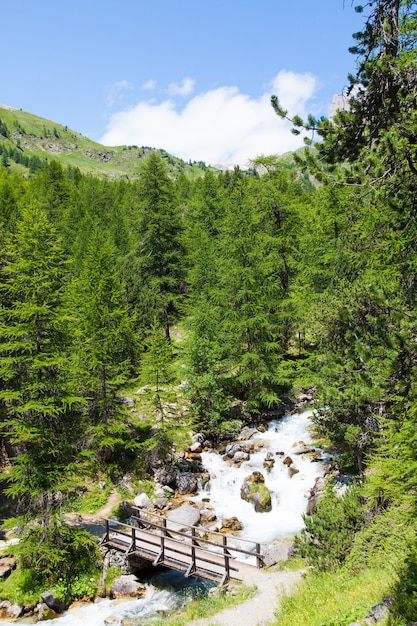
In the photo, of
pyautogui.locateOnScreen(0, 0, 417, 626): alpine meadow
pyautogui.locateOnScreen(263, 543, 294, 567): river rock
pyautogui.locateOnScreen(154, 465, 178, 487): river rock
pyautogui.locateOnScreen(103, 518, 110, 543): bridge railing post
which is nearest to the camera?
pyautogui.locateOnScreen(0, 0, 417, 626): alpine meadow

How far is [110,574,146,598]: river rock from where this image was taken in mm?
15188

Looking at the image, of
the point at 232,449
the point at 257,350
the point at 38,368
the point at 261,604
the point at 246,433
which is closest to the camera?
the point at 261,604

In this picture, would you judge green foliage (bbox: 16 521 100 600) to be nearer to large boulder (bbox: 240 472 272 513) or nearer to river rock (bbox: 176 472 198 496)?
river rock (bbox: 176 472 198 496)

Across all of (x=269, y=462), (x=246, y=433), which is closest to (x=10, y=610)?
(x=269, y=462)

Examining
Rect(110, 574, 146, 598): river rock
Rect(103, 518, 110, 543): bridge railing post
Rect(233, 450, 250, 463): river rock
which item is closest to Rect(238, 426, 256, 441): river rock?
Rect(233, 450, 250, 463): river rock

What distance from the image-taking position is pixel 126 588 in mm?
15398

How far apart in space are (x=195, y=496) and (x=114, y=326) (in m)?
9.94

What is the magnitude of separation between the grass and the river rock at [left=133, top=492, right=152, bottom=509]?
10226 millimetres

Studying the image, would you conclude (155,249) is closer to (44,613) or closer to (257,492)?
(257,492)

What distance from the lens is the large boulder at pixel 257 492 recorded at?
19531mm

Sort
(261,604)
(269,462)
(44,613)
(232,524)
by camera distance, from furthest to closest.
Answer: (269,462), (232,524), (44,613), (261,604)

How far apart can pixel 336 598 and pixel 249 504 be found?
11.4 metres

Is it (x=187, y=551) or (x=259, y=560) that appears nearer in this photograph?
(x=259, y=560)

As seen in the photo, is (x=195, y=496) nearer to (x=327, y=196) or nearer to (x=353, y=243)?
(x=353, y=243)
